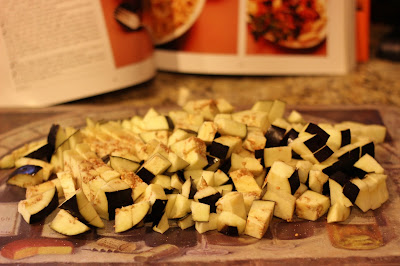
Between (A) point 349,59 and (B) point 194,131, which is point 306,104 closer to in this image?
(A) point 349,59

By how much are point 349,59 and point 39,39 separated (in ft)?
3.63

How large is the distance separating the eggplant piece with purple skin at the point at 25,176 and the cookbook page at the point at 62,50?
1.54 ft

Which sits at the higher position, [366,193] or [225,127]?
[225,127]

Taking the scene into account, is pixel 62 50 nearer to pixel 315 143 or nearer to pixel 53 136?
pixel 53 136

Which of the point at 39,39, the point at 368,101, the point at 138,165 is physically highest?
the point at 39,39

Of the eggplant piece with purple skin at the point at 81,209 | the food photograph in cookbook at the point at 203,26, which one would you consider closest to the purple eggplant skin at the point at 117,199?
the eggplant piece with purple skin at the point at 81,209

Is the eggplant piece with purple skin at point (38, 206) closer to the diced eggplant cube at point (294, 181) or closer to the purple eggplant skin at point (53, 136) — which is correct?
the purple eggplant skin at point (53, 136)

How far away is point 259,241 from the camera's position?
3.73ft

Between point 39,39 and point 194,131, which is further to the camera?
point 39,39

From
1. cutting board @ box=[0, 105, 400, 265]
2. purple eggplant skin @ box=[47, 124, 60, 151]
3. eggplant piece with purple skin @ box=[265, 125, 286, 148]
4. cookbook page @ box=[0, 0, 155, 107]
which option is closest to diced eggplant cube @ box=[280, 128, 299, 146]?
eggplant piece with purple skin @ box=[265, 125, 286, 148]

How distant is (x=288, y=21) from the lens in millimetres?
1868

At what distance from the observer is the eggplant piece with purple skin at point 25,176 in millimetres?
1357

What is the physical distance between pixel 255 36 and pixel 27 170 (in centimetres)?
95

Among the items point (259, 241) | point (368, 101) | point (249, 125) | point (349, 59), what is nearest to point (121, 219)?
point (259, 241)
